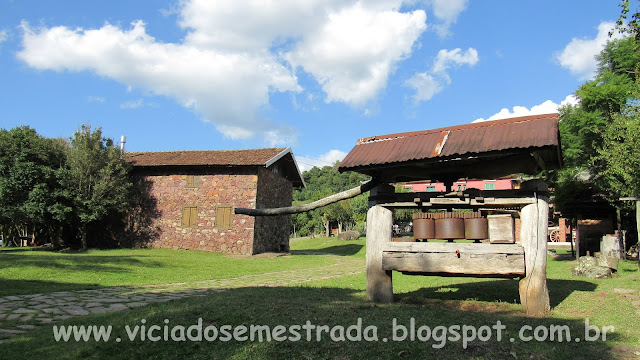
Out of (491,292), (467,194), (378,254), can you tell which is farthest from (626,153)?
(378,254)

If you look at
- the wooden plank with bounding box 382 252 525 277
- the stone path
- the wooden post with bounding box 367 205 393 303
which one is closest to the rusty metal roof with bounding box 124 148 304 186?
the stone path

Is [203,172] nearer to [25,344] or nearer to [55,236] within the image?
[55,236]

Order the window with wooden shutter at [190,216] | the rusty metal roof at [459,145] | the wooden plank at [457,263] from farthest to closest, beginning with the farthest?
the window with wooden shutter at [190,216] < the wooden plank at [457,263] < the rusty metal roof at [459,145]

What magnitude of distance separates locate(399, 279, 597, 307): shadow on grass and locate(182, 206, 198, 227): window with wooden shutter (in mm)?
16287

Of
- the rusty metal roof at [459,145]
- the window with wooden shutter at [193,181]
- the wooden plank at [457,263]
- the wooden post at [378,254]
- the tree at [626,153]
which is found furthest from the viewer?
the window with wooden shutter at [193,181]

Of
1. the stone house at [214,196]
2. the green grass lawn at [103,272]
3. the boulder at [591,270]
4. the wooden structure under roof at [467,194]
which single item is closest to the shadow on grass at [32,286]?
the green grass lawn at [103,272]

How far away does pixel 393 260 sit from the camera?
6.74m

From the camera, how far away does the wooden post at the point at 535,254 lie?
600cm

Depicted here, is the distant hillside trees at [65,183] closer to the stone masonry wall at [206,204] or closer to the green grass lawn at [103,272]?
the stone masonry wall at [206,204]

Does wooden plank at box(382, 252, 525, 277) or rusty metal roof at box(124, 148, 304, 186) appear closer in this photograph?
wooden plank at box(382, 252, 525, 277)

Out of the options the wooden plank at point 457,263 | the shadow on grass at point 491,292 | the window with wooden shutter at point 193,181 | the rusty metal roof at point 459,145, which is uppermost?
the window with wooden shutter at point 193,181

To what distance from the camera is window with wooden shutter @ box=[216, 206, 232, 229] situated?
70.9ft

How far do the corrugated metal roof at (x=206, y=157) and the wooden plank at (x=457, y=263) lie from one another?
598 inches

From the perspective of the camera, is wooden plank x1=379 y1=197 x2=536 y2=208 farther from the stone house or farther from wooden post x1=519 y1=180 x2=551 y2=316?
the stone house
